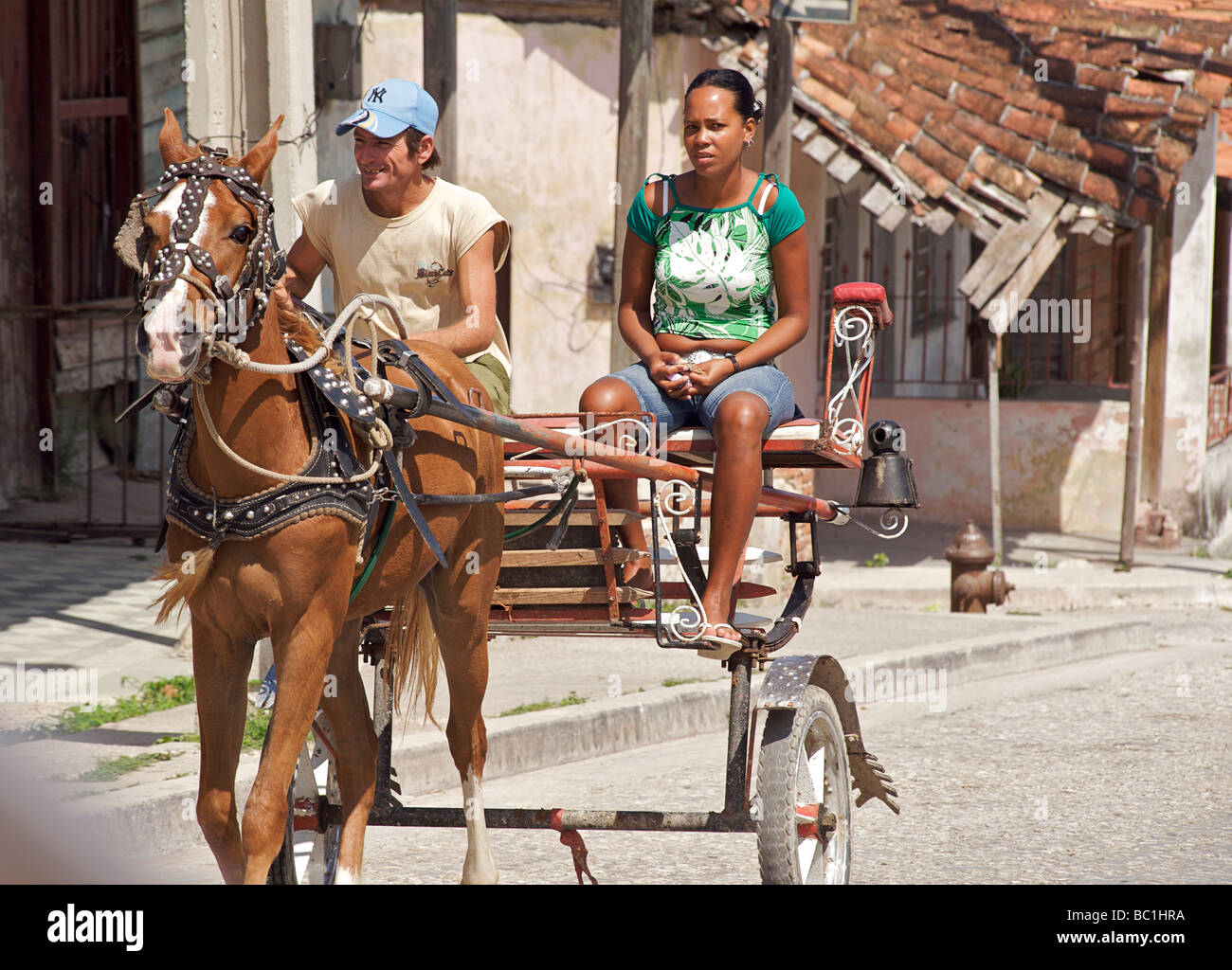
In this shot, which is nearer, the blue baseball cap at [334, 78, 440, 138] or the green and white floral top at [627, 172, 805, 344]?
the blue baseball cap at [334, 78, 440, 138]

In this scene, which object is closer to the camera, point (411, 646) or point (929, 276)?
point (411, 646)

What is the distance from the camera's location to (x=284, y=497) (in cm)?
345

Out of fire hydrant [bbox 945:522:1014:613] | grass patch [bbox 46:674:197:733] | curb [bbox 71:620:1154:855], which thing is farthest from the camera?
fire hydrant [bbox 945:522:1014:613]

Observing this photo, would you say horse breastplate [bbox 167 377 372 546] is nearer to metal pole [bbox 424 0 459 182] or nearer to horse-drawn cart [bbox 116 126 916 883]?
horse-drawn cart [bbox 116 126 916 883]

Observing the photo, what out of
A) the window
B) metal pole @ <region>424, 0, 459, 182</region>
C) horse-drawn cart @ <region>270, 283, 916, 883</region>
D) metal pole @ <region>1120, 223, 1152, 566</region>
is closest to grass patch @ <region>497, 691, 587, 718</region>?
horse-drawn cart @ <region>270, 283, 916, 883</region>

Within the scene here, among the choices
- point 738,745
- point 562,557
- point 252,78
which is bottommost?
point 738,745

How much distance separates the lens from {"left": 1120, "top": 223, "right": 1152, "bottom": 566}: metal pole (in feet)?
41.6

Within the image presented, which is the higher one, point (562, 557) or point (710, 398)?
point (710, 398)

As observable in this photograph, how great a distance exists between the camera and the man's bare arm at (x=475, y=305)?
454 cm

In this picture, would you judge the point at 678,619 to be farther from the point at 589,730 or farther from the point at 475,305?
the point at 589,730

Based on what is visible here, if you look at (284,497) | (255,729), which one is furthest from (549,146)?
(284,497)

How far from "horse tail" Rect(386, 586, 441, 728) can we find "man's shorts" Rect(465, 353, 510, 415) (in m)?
0.66

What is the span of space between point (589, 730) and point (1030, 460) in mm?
8988

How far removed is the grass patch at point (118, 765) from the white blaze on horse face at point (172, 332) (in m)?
2.83
